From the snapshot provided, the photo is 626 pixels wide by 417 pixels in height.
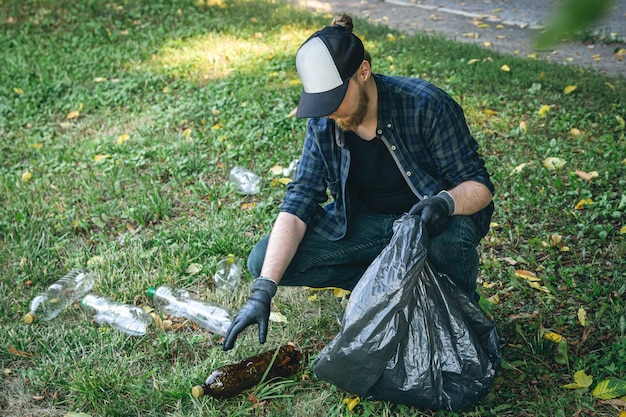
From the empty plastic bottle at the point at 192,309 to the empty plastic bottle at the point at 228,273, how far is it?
160mm

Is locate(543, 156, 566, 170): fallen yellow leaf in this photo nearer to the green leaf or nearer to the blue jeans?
the blue jeans

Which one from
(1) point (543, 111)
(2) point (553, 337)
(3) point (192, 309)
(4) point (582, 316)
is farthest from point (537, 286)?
(1) point (543, 111)

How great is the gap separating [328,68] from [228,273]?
1452 mm

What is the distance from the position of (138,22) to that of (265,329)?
6.35 meters

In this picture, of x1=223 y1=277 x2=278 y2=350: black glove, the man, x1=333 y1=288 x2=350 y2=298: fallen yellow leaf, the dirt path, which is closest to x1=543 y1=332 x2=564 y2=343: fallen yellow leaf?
the man

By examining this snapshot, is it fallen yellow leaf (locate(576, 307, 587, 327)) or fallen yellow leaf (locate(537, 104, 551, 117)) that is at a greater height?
fallen yellow leaf (locate(537, 104, 551, 117))

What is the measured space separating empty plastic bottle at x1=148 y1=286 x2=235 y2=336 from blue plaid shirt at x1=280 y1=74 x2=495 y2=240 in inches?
27.7

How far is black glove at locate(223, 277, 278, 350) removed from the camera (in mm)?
2410

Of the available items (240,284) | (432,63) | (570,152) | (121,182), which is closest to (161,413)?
(240,284)

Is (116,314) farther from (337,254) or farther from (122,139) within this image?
(122,139)

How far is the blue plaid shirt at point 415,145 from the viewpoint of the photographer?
101 inches

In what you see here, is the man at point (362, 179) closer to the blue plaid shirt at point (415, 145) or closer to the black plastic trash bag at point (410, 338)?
the blue plaid shirt at point (415, 145)

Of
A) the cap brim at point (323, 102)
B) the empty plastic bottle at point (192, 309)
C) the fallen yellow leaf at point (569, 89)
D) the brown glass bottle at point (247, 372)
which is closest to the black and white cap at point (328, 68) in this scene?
the cap brim at point (323, 102)

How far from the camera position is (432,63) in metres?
5.81
